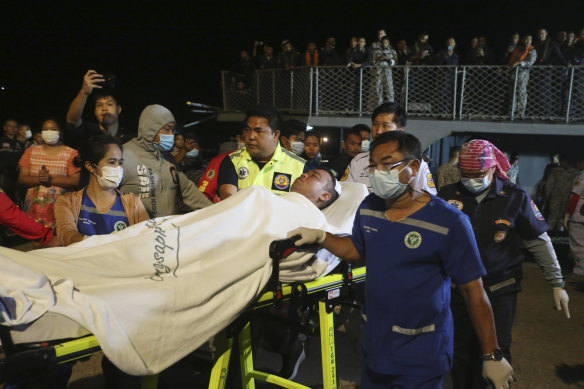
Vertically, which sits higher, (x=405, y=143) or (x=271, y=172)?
(x=405, y=143)

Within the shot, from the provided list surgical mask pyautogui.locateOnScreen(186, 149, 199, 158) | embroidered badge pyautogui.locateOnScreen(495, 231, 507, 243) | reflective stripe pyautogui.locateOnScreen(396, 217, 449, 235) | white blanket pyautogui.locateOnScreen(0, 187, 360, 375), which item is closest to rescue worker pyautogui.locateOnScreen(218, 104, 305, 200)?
white blanket pyautogui.locateOnScreen(0, 187, 360, 375)

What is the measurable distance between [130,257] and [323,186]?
1457 mm

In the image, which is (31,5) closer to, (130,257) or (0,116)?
(0,116)

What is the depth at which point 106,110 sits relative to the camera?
12.3ft

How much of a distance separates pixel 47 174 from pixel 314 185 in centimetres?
A: 241

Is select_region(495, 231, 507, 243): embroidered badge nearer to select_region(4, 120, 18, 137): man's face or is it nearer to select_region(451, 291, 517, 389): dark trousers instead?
select_region(451, 291, 517, 389): dark trousers

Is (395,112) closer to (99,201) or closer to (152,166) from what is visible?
(152,166)

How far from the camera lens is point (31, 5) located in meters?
13.5

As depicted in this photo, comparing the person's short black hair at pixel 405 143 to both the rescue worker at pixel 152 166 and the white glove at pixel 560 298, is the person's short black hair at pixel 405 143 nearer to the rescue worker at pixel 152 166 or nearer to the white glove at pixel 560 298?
the white glove at pixel 560 298

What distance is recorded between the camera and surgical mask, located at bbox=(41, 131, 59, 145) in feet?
13.7

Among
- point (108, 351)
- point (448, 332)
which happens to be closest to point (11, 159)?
point (108, 351)

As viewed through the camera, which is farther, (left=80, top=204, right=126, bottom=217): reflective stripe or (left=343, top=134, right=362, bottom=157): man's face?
(left=343, top=134, right=362, bottom=157): man's face

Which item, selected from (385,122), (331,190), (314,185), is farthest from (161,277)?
(385,122)

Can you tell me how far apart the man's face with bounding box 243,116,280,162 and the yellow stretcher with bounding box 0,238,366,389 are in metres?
1.20
